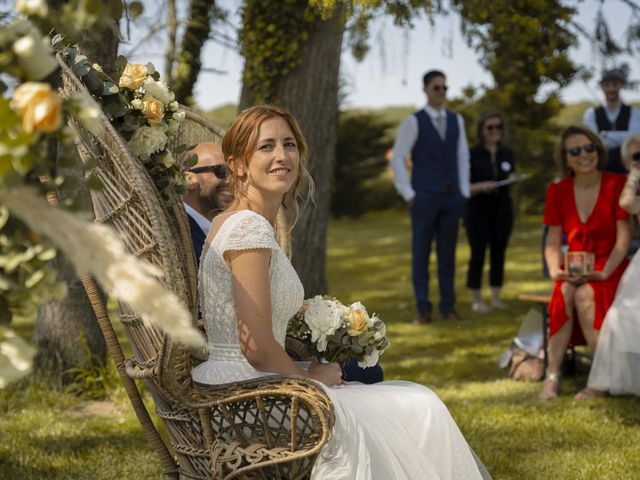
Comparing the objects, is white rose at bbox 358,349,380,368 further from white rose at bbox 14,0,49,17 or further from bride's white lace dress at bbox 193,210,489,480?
white rose at bbox 14,0,49,17

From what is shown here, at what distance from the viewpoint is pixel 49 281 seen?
1.37 meters

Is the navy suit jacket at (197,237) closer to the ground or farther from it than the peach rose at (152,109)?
closer to the ground

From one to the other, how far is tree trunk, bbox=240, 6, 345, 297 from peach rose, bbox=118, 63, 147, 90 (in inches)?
161

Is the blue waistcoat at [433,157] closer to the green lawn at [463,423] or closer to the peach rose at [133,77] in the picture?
the green lawn at [463,423]

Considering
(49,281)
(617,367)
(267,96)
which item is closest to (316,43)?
(267,96)

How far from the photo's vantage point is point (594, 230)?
5.67m

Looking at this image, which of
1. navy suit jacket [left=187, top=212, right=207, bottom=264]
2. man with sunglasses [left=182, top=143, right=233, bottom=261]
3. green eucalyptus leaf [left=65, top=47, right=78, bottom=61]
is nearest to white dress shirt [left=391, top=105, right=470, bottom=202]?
man with sunglasses [left=182, top=143, right=233, bottom=261]

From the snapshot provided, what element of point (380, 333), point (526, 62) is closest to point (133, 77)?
point (380, 333)

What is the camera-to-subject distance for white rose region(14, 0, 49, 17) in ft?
4.30

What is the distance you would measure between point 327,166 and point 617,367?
2.93 meters

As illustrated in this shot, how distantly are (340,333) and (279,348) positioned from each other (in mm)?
394

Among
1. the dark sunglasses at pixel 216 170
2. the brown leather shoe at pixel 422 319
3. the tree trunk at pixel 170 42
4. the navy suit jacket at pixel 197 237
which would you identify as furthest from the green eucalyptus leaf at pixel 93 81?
the tree trunk at pixel 170 42

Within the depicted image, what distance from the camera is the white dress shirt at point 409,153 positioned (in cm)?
823

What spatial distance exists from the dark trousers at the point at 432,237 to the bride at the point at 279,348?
5454 mm
